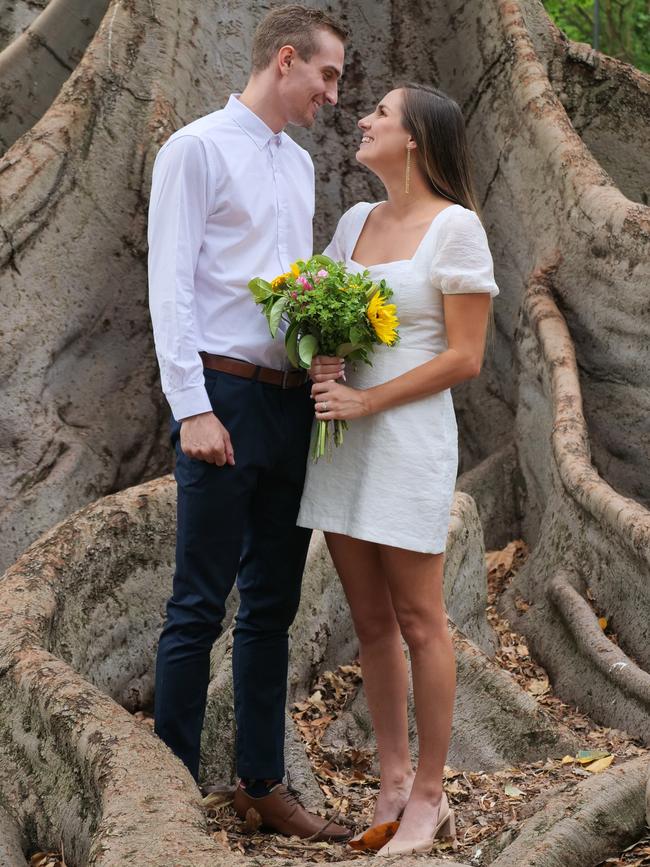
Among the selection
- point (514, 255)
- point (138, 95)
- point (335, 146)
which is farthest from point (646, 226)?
point (138, 95)

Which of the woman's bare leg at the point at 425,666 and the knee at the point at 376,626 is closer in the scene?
the woman's bare leg at the point at 425,666

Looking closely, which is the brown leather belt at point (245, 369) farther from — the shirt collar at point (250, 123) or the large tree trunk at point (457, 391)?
the large tree trunk at point (457, 391)

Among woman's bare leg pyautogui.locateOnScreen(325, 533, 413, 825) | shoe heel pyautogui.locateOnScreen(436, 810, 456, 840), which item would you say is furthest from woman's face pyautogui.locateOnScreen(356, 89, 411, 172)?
shoe heel pyautogui.locateOnScreen(436, 810, 456, 840)

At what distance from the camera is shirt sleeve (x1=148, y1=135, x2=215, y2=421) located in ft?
11.6

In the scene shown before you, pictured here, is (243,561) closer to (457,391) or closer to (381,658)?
(381,658)

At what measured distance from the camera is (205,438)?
3.55 metres

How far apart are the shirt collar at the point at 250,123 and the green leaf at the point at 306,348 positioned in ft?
2.17

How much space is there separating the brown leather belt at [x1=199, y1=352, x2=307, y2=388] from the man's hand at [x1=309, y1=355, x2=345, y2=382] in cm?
13

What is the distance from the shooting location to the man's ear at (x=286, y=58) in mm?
3732

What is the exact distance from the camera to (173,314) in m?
3.55

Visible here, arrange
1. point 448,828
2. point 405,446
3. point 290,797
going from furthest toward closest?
point 290,797 → point 448,828 → point 405,446

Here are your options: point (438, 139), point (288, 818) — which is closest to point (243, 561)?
point (288, 818)

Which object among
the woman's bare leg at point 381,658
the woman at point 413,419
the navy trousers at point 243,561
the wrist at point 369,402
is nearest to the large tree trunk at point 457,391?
the navy trousers at point 243,561

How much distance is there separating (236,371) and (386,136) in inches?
34.0
